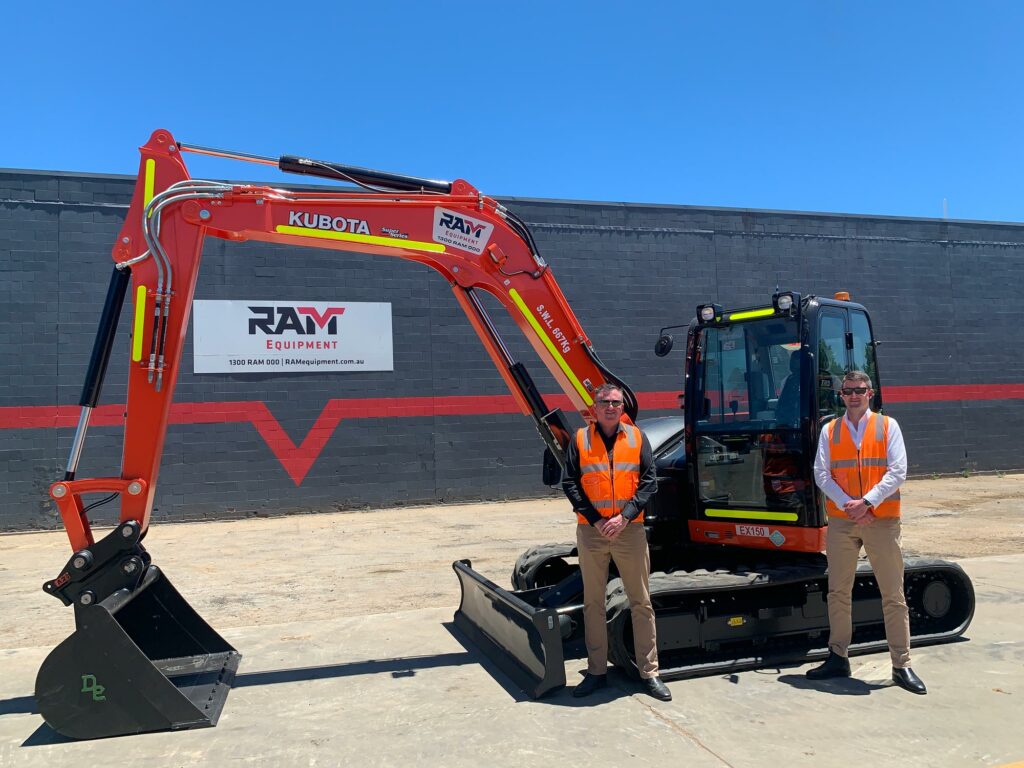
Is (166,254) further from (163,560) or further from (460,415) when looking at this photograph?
(460,415)

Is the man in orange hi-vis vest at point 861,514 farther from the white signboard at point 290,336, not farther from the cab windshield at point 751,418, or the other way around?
the white signboard at point 290,336

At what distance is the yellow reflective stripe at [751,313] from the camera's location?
6.29 m

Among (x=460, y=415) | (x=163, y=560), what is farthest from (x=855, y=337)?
(x=460, y=415)

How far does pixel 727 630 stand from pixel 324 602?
14.5 ft

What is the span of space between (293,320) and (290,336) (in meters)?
0.32

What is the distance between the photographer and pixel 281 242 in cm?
556

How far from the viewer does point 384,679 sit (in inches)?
222

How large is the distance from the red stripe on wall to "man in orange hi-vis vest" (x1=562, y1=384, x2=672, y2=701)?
9.84m

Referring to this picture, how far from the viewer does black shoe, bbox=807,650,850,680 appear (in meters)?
5.40

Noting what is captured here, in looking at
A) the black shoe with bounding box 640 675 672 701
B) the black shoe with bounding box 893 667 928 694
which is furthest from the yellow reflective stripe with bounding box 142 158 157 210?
the black shoe with bounding box 893 667 928 694

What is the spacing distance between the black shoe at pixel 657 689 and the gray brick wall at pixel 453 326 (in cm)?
1141

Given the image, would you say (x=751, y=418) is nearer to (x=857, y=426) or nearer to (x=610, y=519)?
(x=857, y=426)

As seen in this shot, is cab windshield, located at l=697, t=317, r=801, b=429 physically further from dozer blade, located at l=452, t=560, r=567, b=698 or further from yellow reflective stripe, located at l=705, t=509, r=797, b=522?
dozer blade, located at l=452, t=560, r=567, b=698

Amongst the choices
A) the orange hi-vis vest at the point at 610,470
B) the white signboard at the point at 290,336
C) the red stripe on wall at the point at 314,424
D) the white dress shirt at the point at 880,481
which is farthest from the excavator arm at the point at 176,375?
the white signboard at the point at 290,336
